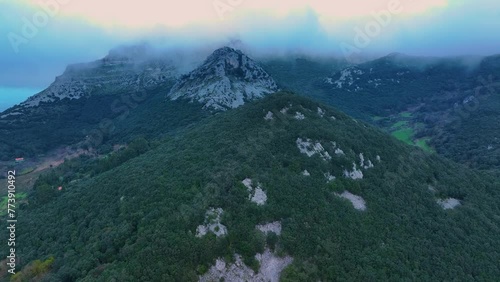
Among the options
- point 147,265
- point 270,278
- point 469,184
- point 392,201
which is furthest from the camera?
point 469,184

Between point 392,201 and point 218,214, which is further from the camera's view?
point 392,201

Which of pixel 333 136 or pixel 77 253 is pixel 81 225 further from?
pixel 333 136

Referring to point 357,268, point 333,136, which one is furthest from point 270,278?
point 333,136

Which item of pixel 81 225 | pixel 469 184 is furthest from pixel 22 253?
pixel 469 184

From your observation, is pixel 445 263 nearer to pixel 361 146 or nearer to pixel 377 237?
pixel 377 237

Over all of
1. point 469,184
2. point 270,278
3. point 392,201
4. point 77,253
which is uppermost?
point 77,253

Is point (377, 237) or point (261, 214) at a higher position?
point (261, 214)

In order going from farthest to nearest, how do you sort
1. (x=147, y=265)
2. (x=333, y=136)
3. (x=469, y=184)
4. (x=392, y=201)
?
(x=469, y=184)
(x=333, y=136)
(x=392, y=201)
(x=147, y=265)
